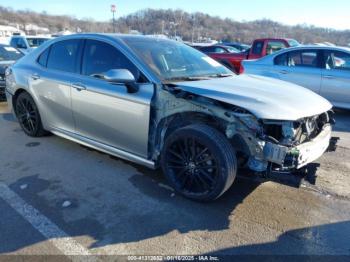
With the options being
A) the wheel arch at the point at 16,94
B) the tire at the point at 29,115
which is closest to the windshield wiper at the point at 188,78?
the tire at the point at 29,115

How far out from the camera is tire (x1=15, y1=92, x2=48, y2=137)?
5.03m

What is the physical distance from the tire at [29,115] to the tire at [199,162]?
8.38 feet

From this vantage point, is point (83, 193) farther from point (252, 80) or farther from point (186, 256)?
point (252, 80)

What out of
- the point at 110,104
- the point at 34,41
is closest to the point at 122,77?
the point at 110,104

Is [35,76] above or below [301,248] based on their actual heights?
above

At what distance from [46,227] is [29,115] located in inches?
108

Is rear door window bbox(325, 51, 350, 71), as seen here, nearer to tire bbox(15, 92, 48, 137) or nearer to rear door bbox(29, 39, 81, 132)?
rear door bbox(29, 39, 81, 132)

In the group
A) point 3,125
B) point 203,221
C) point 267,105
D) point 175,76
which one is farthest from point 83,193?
point 3,125

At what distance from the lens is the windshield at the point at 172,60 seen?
364cm

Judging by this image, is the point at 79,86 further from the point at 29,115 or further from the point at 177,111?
the point at 29,115

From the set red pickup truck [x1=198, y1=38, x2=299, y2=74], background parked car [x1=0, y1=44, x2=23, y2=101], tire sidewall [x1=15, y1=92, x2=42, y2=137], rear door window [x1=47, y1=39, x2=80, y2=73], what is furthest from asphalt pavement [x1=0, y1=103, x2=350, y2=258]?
red pickup truck [x1=198, y1=38, x2=299, y2=74]

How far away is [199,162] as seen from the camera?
10.7 ft

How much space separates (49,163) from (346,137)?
4.73 meters

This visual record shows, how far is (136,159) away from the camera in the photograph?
371 centimetres
